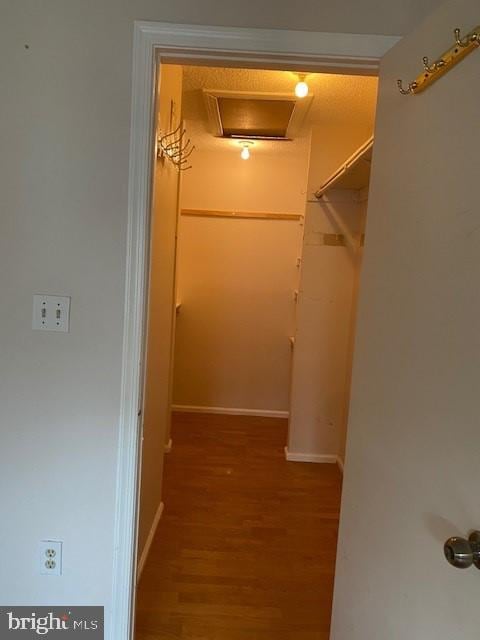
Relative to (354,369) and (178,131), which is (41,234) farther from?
(178,131)

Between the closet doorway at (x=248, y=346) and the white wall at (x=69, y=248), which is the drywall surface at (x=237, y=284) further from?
the white wall at (x=69, y=248)

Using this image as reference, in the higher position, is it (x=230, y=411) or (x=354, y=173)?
(x=354, y=173)


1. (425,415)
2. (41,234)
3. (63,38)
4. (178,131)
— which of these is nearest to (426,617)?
(425,415)

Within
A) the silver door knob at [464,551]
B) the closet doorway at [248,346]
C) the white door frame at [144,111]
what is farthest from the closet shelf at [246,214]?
the silver door knob at [464,551]

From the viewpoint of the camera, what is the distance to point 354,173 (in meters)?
2.53

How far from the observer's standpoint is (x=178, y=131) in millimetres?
2189

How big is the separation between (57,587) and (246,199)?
3.54m

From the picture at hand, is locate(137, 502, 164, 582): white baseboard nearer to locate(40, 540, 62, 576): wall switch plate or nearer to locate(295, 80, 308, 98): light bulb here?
locate(40, 540, 62, 576): wall switch plate

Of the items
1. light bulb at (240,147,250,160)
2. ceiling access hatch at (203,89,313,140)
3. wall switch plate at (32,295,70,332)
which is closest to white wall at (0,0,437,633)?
wall switch plate at (32,295,70,332)

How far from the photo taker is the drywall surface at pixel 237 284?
13.5 ft

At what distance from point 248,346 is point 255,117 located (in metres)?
2.25

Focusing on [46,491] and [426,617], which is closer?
[426,617]

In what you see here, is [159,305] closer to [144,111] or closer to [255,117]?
[144,111]

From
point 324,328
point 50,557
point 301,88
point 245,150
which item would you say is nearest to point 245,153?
point 245,150
